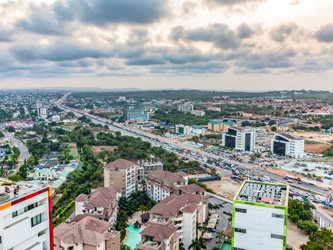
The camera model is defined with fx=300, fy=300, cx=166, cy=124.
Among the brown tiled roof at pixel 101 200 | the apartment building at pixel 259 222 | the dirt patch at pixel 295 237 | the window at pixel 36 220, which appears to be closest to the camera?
the window at pixel 36 220

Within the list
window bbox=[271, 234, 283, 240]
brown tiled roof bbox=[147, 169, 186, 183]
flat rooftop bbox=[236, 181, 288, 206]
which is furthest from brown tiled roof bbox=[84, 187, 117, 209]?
window bbox=[271, 234, 283, 240]

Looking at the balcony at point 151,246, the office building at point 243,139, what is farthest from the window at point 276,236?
the office building at point 243,139

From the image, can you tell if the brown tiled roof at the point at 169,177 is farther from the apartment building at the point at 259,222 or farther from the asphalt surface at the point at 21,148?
the asphalt surface at the point at 21,148

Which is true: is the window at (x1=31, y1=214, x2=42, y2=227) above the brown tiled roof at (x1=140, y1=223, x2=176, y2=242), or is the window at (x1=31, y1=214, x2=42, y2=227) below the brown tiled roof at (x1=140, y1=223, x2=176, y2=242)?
above

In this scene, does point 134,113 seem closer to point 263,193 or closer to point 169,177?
point 169,177

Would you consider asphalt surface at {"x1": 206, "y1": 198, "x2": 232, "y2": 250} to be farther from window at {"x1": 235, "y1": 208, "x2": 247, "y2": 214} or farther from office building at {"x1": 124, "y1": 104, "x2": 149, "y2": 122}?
office building at {"x1": 124, "y1": 104, "x2": 149, "y2": 122}

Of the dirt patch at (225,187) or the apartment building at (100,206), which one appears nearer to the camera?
the apartment building at (100,206)

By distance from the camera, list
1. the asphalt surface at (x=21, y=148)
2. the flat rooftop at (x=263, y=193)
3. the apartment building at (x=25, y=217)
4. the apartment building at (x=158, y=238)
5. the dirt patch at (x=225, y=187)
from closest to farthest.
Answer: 1. the apartment building at (x=25, y=217)
2. the flat rooftop at (x=263, y=193)
3. the apartment building at (x=158, y=238)
4. the dirt patch at (x=225, y=187)
5. the asphalt surface at (x=21, y=148)
